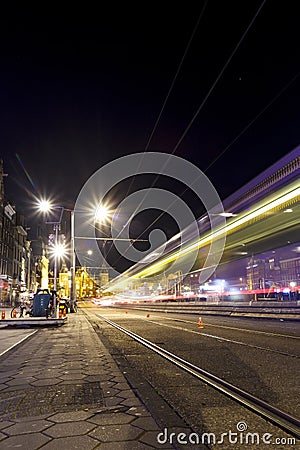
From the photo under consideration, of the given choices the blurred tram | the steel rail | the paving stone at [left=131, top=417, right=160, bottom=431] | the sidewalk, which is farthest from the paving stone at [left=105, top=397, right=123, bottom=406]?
the blurred tram

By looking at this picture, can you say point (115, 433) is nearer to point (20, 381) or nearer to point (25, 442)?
point (25, 442)

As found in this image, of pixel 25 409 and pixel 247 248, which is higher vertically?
pixel 247 248

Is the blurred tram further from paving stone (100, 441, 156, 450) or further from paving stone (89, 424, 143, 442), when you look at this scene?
paving stone (100, 441, 156, 450)

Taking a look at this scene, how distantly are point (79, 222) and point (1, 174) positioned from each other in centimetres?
2329

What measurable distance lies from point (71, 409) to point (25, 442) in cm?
106

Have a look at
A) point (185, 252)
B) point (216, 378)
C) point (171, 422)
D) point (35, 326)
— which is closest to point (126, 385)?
point (216, 378)

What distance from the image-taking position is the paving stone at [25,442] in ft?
11.1

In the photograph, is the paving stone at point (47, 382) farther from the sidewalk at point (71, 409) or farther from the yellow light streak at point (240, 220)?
the yellow light streak at point (240, 220)

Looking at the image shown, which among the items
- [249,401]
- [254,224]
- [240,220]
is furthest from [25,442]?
[254,224]

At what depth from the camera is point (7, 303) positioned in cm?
5894

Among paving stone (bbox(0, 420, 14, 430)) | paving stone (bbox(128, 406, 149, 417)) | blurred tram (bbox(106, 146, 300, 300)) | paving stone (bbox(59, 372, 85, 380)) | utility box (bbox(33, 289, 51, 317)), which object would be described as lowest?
paving stone (bbox(0, 420, 14, 430))

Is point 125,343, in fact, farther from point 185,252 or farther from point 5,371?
point 185,252

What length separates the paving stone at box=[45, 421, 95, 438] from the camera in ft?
12.1

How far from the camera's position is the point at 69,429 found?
3.81m
